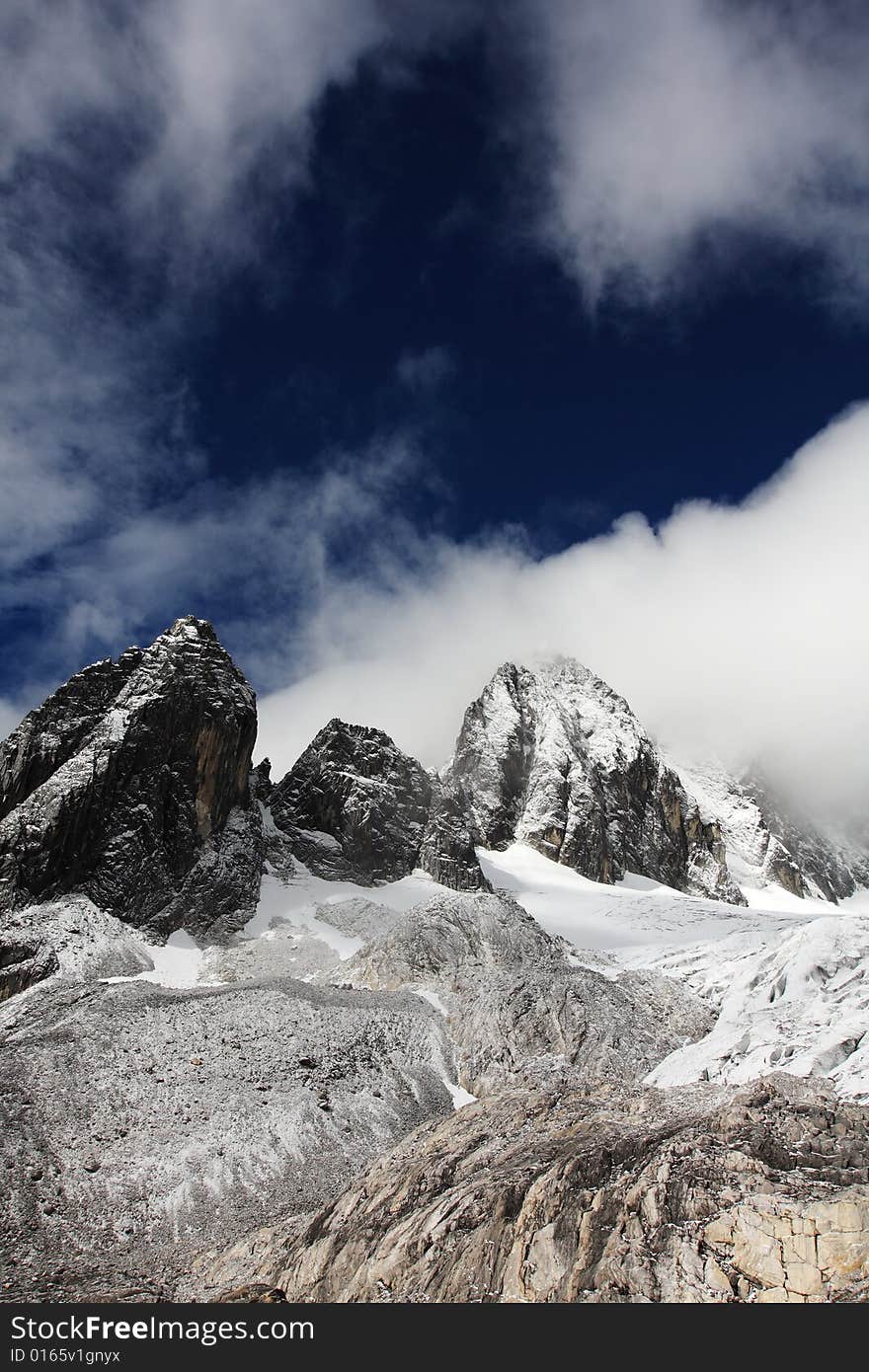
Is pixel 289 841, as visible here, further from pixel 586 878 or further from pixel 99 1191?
pixel 99 1191

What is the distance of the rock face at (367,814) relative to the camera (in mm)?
99812

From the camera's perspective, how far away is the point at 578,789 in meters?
138

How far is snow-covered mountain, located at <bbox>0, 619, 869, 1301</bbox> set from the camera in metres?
19.7

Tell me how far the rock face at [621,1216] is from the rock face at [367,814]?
72.9 m

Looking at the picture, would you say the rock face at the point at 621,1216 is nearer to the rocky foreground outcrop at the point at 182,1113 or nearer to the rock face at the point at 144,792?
the rocky foreground outcrop at the point at 182,1113

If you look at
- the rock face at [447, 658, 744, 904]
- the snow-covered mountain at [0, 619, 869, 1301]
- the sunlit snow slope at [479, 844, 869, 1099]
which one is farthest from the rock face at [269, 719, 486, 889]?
the rock face at [447, 658, 744, 904]

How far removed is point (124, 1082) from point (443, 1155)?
58.7 ft

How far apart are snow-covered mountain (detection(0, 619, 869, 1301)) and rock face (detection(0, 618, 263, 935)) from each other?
0.90 feet

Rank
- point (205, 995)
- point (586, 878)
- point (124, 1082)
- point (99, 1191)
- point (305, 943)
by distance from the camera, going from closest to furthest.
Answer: point (99, 1191) < point (124, 1082) < point (205, 995) < point (305, 943) < point (586, 878)

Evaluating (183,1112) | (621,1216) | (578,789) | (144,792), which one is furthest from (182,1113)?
(578,789)

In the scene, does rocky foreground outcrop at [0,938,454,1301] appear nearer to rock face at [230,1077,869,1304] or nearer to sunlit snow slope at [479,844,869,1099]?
rock face at [230,1077,869,1304]
